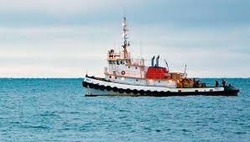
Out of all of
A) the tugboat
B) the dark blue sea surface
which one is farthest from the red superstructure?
the dark blue sea surface

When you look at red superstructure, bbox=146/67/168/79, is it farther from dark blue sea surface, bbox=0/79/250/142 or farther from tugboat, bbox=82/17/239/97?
dark blue sea surface, bbox=0/79/250/142

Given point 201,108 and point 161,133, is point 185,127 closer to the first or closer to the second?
point 161,133

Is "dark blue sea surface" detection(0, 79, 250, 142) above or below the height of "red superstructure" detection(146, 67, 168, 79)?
below

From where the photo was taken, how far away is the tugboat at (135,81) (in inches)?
3839

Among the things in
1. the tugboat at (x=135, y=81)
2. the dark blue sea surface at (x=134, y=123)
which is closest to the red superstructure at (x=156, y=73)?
the tugboat at (x=135, y=81)

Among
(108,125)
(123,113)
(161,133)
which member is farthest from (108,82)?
(161,133)

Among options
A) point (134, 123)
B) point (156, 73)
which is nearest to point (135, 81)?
point (156, 73)

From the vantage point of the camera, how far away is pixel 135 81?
323ft

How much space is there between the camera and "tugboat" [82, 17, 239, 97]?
320 ft

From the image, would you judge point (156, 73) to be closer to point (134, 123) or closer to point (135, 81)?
point (135, 81)

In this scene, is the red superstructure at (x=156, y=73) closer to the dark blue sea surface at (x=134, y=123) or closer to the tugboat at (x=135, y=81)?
the tugboat at (x=135, y=81)

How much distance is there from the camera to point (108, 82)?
3802 inches

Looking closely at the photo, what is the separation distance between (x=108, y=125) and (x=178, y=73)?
43.6 m

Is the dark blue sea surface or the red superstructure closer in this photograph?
the dark blue sea surface
